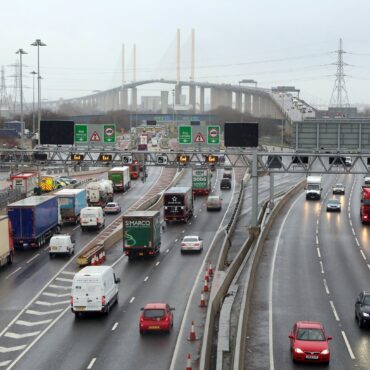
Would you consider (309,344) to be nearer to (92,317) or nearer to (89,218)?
(92,317)

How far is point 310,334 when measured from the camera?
83.4 feet

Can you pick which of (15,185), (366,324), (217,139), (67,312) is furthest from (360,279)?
(15,185)

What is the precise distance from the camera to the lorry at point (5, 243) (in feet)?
143

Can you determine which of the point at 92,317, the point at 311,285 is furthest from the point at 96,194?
the point at 92,317

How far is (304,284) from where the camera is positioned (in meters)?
39.4

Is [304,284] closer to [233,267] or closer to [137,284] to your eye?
[233,267]

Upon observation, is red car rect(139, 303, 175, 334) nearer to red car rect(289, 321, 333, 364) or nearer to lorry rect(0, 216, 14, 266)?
red car rect(289, 321, 333, 364)

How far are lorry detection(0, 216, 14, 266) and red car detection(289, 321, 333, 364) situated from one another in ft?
74.1

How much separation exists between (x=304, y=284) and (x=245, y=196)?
47.3m

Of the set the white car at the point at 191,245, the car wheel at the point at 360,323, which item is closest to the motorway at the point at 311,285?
the car wheel at the point at 360,323

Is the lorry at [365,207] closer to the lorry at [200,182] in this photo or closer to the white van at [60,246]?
the lorry at [200,182]

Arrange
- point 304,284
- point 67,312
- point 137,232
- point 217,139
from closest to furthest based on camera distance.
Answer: point 67,312, point 304,284, point 137,232, point 217,139

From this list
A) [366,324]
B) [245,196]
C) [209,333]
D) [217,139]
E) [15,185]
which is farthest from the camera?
[245,196]

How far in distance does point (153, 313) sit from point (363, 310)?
8.18 meters
